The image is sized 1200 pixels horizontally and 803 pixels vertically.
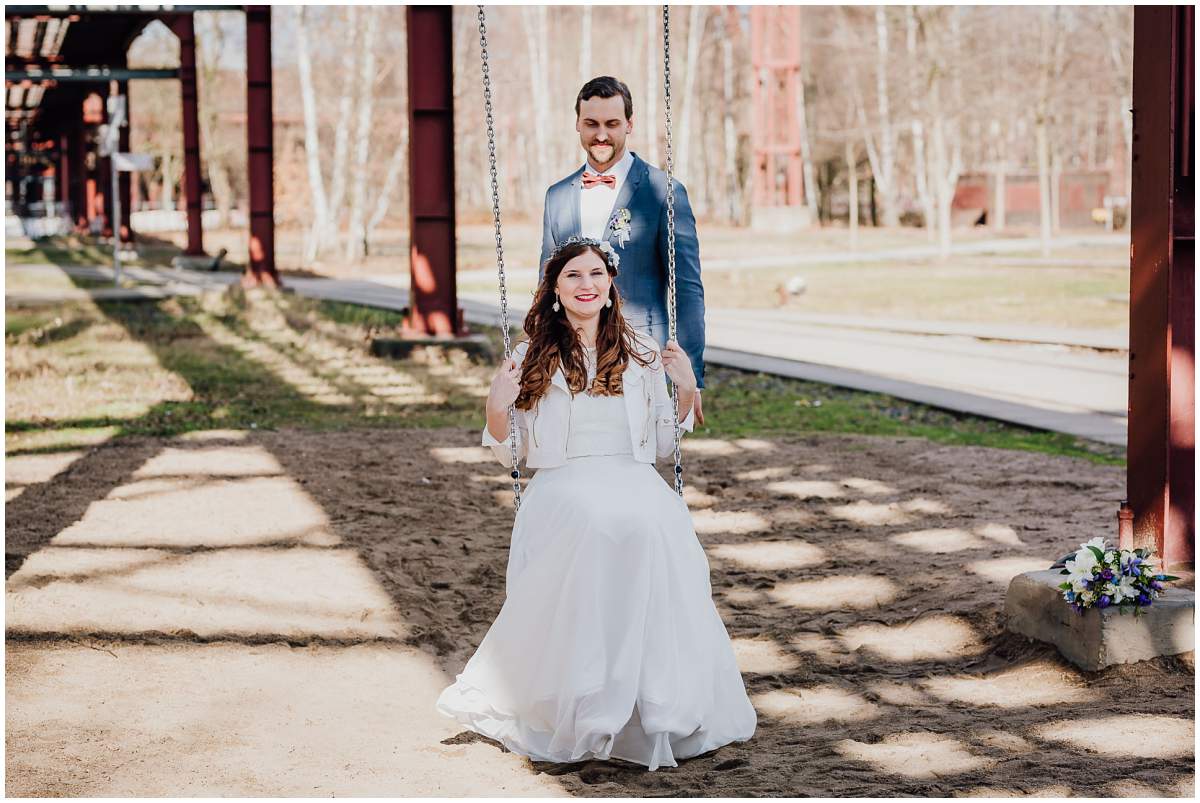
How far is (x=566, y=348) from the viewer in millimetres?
4555

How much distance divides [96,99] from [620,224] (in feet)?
145

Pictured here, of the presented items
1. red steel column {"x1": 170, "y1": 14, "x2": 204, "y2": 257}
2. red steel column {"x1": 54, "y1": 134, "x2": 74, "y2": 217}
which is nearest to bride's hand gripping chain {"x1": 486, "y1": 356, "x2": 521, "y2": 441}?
red steel column {"x1": 170, "y1": 14, "x2": 204, "y2": 257}

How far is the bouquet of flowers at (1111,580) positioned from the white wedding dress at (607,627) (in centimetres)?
135

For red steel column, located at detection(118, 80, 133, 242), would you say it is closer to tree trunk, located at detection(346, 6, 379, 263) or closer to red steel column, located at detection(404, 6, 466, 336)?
tree trunk, located at detection(346, 6, 379, 263)

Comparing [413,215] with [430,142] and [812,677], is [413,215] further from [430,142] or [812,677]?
[812,677]

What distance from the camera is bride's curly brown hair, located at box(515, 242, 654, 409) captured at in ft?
14.9

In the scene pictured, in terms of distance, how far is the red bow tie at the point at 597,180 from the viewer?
5.15 meters

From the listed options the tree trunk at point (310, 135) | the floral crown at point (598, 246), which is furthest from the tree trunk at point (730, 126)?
the floral crown at point (598, 246)

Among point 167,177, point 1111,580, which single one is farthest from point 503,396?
point 167,177

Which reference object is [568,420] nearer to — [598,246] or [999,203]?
[598,246]

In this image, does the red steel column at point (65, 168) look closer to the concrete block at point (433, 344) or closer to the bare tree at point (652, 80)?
the bare tree at point (652, 80)

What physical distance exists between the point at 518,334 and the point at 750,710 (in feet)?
41.8

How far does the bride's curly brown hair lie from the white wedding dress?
0.25 ft

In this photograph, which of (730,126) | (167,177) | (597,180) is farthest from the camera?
(167,177)
